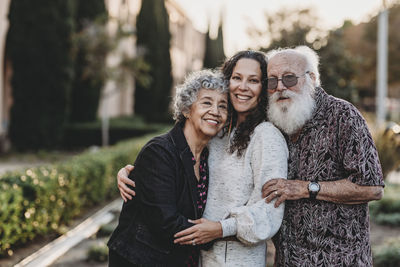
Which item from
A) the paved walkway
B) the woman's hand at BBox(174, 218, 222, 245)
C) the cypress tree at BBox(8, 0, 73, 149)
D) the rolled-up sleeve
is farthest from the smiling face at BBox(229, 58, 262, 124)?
the cypress tree at BBox(8, 0, 73, 149)

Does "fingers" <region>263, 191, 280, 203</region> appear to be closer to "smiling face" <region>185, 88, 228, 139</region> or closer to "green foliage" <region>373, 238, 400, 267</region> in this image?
"smiling face" <region>185, 88, 228, 139</region>

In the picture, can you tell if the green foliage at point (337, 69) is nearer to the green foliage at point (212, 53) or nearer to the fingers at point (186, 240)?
the fingers at point (186, 240)

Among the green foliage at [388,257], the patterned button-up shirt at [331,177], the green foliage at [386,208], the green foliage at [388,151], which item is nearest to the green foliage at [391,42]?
the green foliage at [386,208]

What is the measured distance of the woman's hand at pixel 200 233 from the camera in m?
2.10

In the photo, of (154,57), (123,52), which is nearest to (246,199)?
(123,52)

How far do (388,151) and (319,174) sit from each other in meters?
4.17

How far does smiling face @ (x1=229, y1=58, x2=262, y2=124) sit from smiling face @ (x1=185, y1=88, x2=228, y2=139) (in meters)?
0.07

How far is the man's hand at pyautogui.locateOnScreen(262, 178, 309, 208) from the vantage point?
2049 millimetres

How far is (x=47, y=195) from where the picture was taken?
5.07 metres

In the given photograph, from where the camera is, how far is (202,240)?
213cm

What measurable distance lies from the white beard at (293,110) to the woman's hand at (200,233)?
0.63 metres

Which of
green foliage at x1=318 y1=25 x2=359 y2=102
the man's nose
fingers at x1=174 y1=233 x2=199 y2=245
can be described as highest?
green foliage at x1=318 y1=25 x2=359 y2=102

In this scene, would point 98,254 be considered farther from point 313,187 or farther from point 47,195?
point 313,187

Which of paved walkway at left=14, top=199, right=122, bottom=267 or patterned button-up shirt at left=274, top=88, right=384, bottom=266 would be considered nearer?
patterned button-up shirt at left=274, top=88, right=384, bottom=266
